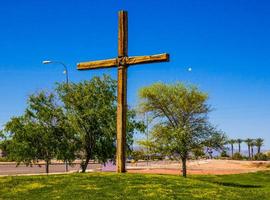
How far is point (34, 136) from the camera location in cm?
3000

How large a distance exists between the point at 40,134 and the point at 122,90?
1408 centimetres

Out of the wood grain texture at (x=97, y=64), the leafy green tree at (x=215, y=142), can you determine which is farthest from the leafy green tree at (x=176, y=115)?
the wood grain texture at (x=97, y=64)

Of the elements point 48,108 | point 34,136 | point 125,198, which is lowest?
point 125,198

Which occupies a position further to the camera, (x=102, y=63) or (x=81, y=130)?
(x=81, y=130)

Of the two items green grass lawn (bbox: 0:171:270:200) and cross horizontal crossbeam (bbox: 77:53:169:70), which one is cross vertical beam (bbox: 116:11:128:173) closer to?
cross horizontal crossbeam (bbox: 77:53:169:70)

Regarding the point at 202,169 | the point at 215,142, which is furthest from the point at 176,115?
the point at 202,169

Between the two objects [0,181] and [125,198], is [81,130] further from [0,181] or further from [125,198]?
[125,198]

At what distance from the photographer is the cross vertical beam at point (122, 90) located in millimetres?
17062

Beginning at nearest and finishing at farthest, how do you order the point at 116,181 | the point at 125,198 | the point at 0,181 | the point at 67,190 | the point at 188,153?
the point at 125,198
the point at 67,190
the point at 116,181
the point at 0,181
the point at 188,153

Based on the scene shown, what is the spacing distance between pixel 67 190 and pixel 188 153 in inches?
717

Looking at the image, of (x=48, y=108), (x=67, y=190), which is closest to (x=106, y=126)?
(x=48, y=108)

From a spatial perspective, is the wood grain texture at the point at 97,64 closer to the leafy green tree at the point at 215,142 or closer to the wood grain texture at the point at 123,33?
the wood grain texture at the point at 123,33

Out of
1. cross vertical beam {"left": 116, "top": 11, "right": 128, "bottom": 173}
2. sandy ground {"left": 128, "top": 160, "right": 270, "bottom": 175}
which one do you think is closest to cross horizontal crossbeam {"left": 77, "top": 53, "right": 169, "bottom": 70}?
cross vertical beam {"left": 116, "top": 11, "right": 128, "bottom": 173}

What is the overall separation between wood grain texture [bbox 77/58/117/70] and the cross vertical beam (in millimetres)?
402
